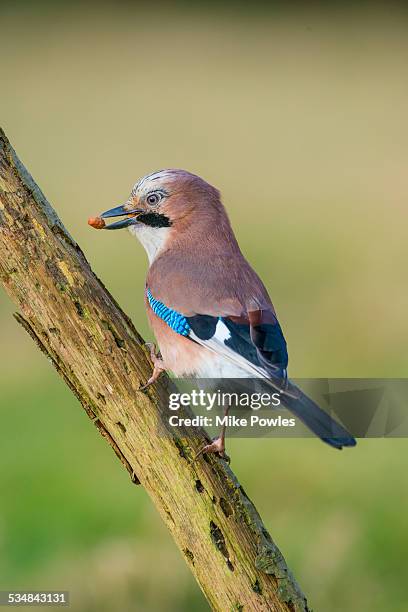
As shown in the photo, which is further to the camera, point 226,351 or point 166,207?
point 166,207

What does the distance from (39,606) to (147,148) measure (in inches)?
45.4

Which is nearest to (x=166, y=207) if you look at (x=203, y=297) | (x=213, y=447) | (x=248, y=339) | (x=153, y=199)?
(x=153, y=199)

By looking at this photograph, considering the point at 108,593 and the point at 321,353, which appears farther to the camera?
→ the point at 321,353

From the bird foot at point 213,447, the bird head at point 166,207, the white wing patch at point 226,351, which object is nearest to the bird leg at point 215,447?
the bird foot at point 213,447

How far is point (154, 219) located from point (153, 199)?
35 millimetres

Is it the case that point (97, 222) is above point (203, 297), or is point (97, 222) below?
above

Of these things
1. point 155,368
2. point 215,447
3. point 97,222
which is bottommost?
point 215,447

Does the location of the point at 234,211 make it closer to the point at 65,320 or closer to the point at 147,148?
the point at 147,148

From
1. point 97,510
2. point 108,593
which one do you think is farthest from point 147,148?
point 108,593

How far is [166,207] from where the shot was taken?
1523mm

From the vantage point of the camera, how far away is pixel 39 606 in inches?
72.8
